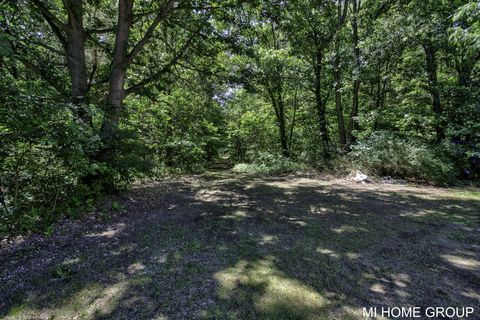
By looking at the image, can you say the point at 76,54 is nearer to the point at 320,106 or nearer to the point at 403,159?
the point at 403,159

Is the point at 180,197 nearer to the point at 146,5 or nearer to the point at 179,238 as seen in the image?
the point at 179,238

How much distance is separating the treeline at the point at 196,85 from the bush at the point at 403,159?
0.03 metres

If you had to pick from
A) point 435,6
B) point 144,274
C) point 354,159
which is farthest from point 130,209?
point 435,6

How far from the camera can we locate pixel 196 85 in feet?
24.2

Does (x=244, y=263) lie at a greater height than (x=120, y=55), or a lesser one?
lesser

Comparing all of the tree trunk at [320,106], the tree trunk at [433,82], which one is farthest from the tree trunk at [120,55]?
the tree trunk at [433,82]

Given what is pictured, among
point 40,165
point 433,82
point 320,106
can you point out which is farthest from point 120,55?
point 433,82

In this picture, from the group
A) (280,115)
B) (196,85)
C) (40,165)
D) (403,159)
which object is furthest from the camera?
(280,115)

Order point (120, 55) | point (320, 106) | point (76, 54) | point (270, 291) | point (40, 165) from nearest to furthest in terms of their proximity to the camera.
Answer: point (270, 291) → point (40, 165) → point (76, 54) → point (120, 55) → point (320, 106)

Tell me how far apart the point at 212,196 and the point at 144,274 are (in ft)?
9.61

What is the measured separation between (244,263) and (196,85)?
6.47 metres

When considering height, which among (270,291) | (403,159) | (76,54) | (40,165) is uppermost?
(76,54)

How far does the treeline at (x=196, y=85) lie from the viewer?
289cm

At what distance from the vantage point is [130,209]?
3850 millimetres
